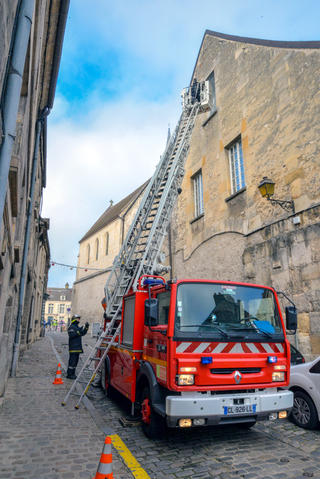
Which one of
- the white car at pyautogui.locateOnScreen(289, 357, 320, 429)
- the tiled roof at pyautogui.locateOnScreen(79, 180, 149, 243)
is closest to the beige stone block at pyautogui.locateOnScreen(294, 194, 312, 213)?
the white car at pyautogui.locateOnScreen(289, 357, 320, 429)

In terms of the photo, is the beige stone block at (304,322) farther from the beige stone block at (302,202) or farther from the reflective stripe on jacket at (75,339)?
the reflective stripe on jacket at (75,339)

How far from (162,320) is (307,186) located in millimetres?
6068

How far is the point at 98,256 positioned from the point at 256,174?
24146mm

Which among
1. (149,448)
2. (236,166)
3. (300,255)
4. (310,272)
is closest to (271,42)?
(236,166)

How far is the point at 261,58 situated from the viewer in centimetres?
1106

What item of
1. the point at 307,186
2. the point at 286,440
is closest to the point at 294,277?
the point at 307,186

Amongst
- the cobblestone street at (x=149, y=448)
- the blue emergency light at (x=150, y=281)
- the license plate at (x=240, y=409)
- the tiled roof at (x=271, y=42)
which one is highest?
the tiled roof at (x=271, y=42)

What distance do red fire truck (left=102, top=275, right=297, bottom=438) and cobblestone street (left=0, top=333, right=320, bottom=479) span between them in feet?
1.13

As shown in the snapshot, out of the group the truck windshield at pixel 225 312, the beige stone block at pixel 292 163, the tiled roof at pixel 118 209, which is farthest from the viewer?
the tiled roof at pixel 118 209

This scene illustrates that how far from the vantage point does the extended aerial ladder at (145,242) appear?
673 cm

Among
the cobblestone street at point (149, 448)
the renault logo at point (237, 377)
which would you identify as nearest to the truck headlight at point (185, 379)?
the renault logo at point (237, 377)

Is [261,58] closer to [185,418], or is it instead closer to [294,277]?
[294,277]

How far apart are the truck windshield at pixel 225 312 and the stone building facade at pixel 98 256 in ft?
69.2

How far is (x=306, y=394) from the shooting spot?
A: 16.8ft
